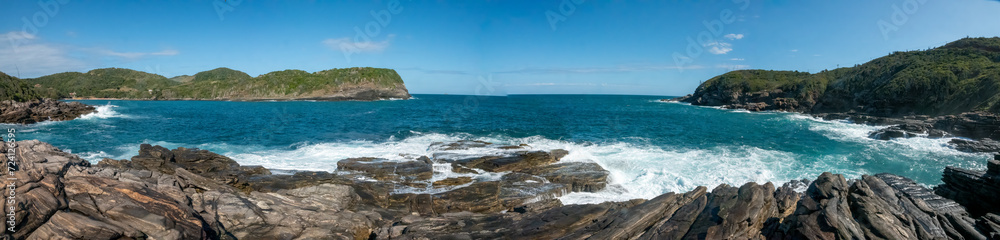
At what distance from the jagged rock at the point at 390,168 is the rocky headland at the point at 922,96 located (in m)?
32.6

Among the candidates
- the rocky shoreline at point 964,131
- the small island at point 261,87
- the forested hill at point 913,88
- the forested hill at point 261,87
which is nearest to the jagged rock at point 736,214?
the rocky shoreline at point 964,131

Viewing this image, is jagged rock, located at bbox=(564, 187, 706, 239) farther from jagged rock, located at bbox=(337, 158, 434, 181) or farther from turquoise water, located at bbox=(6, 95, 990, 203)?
jagged rock, located at bbox=(337, 158, 434, 181)

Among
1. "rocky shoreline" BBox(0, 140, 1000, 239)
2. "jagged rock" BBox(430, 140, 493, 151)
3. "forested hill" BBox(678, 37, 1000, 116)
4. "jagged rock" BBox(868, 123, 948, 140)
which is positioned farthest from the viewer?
"forested hill" BBox(678, 37, 1000, 116)

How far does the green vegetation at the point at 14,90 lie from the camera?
4517cm

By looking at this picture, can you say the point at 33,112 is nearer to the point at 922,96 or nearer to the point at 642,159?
the point at 642,159

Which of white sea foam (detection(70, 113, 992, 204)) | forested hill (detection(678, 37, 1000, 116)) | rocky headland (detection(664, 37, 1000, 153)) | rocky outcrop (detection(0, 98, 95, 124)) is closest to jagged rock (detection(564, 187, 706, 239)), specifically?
white sea foam (detection(70, 113, 992, 204))

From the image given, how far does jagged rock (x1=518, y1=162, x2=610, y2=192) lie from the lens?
16.1 m

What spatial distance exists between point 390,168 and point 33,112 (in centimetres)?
5022

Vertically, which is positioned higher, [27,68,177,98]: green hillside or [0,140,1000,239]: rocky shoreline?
[27,68,177,98]: green hillside

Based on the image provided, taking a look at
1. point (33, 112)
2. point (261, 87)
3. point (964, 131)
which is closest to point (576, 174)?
point (964, 131)

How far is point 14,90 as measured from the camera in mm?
47969

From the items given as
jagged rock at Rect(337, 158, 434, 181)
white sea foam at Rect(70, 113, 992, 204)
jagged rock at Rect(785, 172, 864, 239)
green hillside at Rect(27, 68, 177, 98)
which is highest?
green hillside at Rect(27, 68, 177, 98)

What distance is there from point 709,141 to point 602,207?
23.4 m

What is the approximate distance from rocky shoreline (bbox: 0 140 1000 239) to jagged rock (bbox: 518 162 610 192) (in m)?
2.03
